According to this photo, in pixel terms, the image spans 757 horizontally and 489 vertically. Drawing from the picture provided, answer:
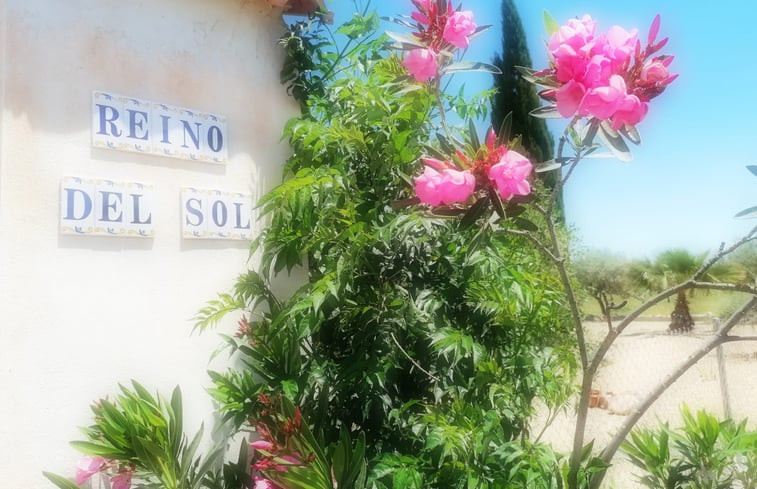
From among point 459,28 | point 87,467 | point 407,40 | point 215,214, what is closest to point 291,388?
point 87,467

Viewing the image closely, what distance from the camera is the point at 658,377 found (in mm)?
7648

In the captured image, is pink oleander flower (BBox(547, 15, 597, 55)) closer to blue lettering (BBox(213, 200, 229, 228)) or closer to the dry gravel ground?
blue lettering (BBox(213, 200, 229, 228))

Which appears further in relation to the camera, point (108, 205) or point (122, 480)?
point (108, 205)

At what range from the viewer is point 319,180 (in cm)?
A: 348

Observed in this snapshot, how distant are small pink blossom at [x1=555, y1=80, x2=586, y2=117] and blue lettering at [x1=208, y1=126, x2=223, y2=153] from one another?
89.8 inches

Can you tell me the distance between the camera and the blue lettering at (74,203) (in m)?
3.07

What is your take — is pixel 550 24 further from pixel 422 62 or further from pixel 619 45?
pixel 422 62

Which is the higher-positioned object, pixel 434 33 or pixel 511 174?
pixel 434 33

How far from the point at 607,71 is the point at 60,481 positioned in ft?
9.73

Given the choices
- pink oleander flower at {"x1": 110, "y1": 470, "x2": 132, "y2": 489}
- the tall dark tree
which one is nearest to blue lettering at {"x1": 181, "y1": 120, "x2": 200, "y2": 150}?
pink oleander flower at {"x1": 110, "y1": 470, "x2": 132, "y2": 489}

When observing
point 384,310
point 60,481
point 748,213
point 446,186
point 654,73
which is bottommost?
point 60,481

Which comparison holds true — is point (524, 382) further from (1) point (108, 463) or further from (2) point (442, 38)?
(1) point (108, 463)

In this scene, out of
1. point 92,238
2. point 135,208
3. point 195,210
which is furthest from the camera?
point 195,210

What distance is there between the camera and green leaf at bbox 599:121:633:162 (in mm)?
2107
